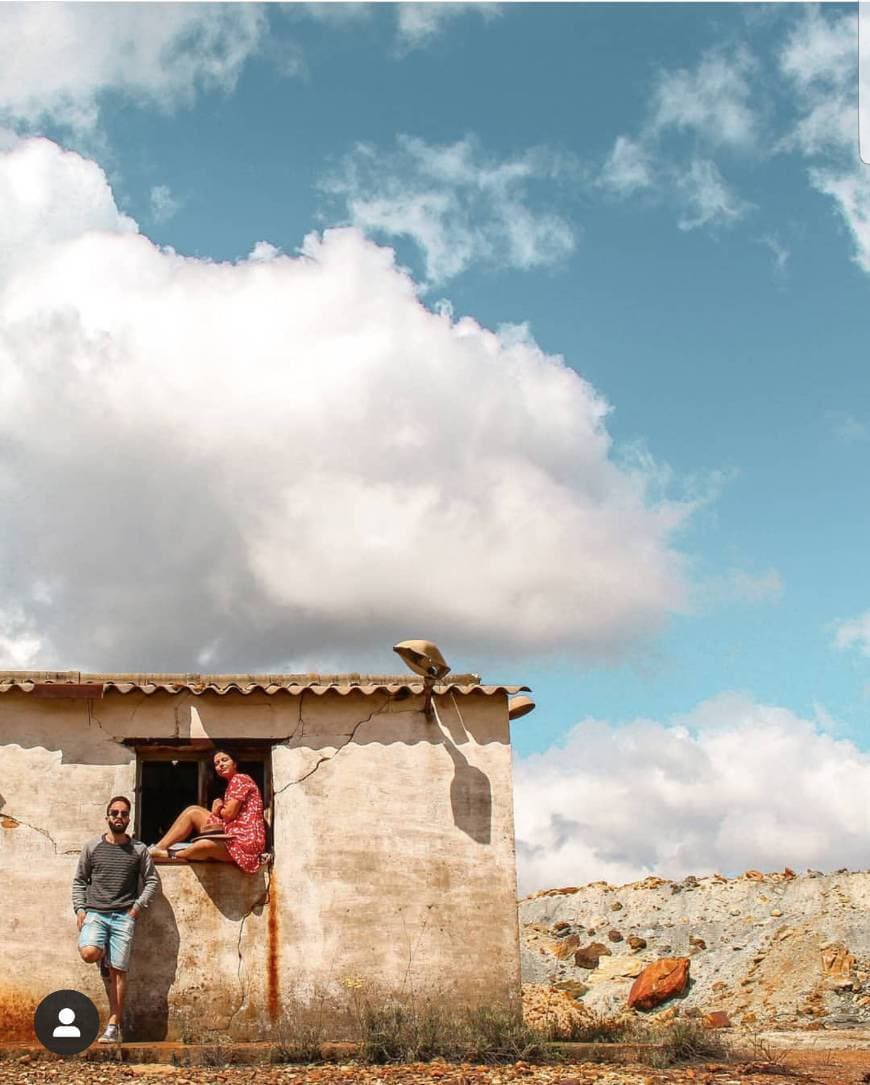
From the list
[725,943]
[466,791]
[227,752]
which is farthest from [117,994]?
[725,943]

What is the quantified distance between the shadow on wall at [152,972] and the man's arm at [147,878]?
0.36 metres

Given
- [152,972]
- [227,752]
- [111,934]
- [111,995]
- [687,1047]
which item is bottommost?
[687,1047]

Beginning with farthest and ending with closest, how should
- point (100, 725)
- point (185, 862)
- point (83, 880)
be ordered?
point (100, 725), point (185, 862), point (83, 880)

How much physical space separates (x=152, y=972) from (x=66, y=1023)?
1.30 meters

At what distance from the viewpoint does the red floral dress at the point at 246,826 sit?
10273 millimetres

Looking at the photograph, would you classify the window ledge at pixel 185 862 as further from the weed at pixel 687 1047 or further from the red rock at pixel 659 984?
the red rock at pixel 659 984

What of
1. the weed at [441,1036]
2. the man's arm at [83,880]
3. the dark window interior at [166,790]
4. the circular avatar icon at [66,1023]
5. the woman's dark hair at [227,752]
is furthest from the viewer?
the dark window interior at [166,790]

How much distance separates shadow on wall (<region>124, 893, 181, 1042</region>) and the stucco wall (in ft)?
0.04

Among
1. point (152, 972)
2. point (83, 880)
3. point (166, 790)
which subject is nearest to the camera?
point (83, 880)

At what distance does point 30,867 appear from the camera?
33.9ft

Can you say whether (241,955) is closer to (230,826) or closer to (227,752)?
(230,826)

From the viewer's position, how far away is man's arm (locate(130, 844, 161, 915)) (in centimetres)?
990

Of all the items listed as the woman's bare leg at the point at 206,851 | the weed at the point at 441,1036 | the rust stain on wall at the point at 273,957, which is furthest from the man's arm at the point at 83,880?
the weed at the point at 441,1036

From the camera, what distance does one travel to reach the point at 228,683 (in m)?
11.0
